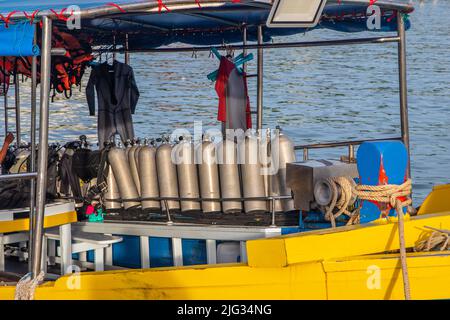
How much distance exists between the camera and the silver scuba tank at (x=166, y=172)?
26.0 ft

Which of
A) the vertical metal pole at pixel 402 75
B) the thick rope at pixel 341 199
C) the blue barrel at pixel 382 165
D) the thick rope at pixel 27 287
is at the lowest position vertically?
the thick rope at pixel 27 287

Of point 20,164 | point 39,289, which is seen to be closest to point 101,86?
point 20,164

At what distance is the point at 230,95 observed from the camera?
9492 millimetres

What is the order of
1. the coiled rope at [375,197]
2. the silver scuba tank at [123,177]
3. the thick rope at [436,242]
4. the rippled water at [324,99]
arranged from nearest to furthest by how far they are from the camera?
1. the coiled rope at [375,197]
2. the thick rope at [436,242]
3. the silver scuba tank at [123,177]
4. the rippled water at [324,99]

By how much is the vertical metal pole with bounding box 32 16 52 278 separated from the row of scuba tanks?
152cm

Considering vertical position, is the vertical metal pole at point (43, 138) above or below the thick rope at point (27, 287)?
above

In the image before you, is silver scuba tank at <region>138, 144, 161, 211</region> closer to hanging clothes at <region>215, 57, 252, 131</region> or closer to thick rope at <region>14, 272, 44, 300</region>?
hanging clothes at <region>215, 57, 252, 131</region>

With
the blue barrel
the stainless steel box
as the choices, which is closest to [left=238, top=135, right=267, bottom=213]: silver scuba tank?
the stainless steel box

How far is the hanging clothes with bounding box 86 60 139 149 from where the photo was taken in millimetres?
9953

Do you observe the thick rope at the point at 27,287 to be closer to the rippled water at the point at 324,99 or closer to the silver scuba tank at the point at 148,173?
the silver scuba tank at the point at 148,173

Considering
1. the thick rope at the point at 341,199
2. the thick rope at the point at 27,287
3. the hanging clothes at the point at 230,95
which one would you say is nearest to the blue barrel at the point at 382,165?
the thick rope at the point at 341,199

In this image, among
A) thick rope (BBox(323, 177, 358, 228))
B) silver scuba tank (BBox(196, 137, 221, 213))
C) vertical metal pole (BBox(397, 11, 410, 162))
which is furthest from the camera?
silver scuba tank (BBox(196, 137, 221, 213))

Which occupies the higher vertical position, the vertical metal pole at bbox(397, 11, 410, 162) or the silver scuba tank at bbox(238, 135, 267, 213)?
the vertical metal pole at bbox(397, 11, 410, 162)

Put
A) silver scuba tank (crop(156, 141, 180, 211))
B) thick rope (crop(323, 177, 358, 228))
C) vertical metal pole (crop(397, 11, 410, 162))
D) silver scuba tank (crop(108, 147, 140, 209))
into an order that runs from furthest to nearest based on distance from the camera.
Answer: silver scuba tank (crop(108, 147, 140, 209)), silver scuba tank (crop(156, 141, 180, 211)), vertical metal pole (crop(397, 11, 410, 162)), thick rope (crop(323, 177, 358, 228))
